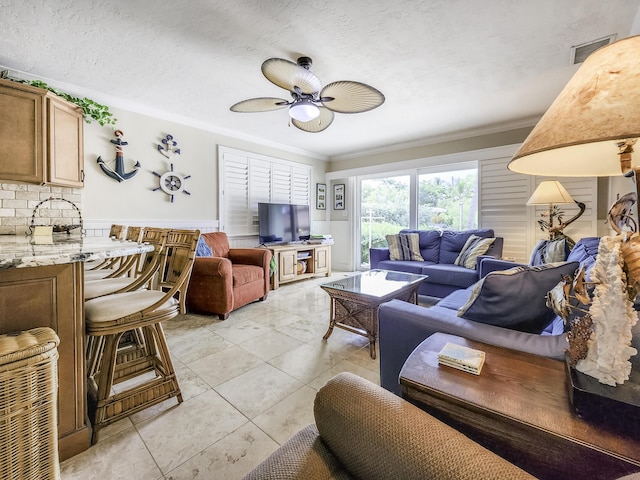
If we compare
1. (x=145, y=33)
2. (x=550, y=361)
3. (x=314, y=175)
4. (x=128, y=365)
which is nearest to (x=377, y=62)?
(x=145, y=33)

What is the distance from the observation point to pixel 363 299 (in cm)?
221

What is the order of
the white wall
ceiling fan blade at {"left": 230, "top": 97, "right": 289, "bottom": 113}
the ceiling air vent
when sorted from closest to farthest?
the ceiling air vent < ceiling fan blade at {"left": 230, "top": 97, "right": 289, "bottom": 113} < the white wall

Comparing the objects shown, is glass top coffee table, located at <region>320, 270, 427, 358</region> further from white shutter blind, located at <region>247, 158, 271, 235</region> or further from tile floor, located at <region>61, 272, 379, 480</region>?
white shutter blind, located at <region>247, 158, 271, 235</region>

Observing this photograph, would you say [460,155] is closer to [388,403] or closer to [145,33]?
[145,33]

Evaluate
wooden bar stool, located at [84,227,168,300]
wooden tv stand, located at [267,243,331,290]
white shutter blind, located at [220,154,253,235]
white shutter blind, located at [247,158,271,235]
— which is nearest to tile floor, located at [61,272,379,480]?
wooden bar stool, located at [84,227,168,300]

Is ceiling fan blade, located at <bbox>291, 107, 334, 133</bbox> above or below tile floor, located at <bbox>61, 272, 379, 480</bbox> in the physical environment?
above

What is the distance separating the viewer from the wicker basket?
88 cm

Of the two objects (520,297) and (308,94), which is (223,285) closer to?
(308,94)

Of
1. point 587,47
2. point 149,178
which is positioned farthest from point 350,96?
point 149,178

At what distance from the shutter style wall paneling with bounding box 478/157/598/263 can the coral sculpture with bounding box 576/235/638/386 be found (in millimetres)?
3826

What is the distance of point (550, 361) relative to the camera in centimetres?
95

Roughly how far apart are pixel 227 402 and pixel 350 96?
7.52ft

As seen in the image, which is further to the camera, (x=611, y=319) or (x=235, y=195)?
(x=235, y=195)

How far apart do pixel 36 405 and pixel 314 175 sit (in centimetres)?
531
